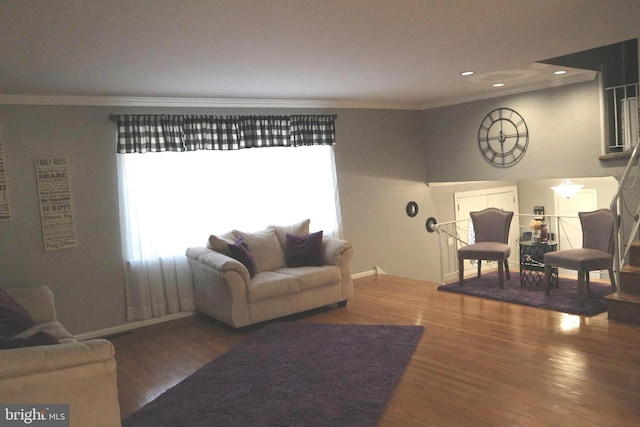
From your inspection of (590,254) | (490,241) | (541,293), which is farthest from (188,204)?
(590,254)

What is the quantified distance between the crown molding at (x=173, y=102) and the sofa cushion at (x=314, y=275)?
1.99 metres

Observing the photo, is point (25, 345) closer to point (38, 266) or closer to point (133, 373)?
point (133, 373)

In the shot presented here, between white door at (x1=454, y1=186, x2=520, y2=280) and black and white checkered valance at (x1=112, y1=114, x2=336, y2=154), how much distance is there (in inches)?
117

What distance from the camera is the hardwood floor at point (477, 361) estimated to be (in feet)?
10.0

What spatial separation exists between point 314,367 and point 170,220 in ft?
8.15

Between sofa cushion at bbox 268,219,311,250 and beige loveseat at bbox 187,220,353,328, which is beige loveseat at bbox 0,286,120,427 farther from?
sofa cushion at bbox 268,219,311,250

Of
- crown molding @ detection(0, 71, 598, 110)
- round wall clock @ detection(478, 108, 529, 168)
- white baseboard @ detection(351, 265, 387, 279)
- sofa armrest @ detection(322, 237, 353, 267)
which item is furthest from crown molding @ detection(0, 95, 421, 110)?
white baseboard @ detection(351, 265, 387, 279)

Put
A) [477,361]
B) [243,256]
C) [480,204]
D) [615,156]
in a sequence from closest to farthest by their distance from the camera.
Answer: [477,361] < [243,256] < [615,156] < [480,204]

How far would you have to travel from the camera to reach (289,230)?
19.4 feet

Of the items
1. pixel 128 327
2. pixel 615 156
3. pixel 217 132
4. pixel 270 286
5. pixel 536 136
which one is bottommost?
pixel 128 327

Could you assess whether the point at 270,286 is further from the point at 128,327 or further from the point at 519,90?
the point at 519,90

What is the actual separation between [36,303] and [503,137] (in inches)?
220

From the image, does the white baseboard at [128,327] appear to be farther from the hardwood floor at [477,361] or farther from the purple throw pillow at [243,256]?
the purple throw pillow at [243,256]

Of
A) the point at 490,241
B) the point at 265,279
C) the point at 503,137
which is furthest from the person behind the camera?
the point at 503,137
